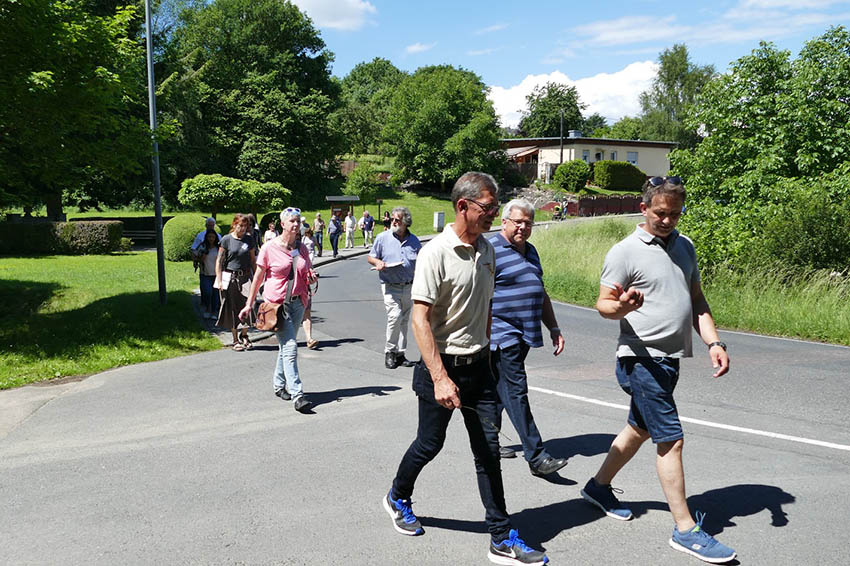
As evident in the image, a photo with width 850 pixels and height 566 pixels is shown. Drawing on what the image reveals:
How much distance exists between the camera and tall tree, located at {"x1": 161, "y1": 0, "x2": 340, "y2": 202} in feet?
161

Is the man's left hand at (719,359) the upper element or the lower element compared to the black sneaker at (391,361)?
upper

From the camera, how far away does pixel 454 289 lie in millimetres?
3641

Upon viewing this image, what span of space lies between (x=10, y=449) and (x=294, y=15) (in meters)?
55.1

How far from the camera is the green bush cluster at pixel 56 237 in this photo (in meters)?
24.2

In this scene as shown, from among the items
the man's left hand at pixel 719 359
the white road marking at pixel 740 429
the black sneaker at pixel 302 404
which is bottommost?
the white road marking at pixel 740 429

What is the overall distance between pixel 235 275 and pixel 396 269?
282 cm

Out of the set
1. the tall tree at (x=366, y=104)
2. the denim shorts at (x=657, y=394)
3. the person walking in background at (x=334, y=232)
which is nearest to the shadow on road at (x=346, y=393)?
the denim shorts at (x=657, y=394)

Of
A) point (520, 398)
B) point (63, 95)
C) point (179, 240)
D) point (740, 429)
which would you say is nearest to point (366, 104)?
point (179, 240)

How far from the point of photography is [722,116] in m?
19.7

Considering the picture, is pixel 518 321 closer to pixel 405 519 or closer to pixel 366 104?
pixel 405 519

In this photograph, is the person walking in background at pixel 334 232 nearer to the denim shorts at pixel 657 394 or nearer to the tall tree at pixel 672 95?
the denim shorts at pixel 657 394

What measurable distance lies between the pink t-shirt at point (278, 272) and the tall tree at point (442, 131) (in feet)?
173

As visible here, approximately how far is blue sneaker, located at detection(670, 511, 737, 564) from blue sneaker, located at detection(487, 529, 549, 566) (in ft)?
2.50

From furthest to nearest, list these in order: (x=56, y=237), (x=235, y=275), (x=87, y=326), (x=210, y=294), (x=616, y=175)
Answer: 1. (x=616, y=175)
2. (x=56, y=237)
3. (x=210, y=294)
4. (x=87, y=326)
5. (x=235, y=275)
